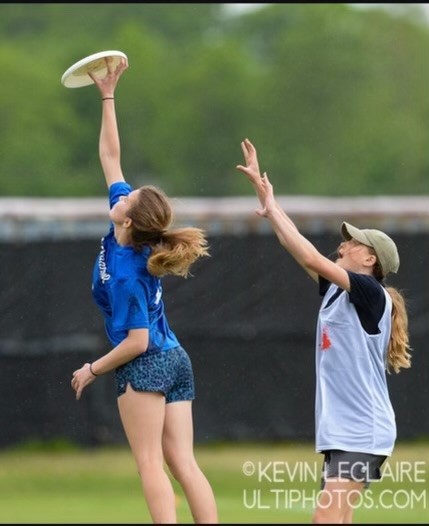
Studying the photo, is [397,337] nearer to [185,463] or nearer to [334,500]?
[334,500]

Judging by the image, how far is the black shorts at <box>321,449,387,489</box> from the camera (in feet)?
22.9

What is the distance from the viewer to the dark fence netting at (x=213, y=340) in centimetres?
1252

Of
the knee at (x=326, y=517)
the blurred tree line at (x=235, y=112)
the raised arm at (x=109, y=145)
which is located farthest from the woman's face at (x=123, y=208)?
the blurred tree line at (x=235, y=112)

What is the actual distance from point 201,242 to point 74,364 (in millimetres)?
5375

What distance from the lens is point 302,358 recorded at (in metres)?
12.9

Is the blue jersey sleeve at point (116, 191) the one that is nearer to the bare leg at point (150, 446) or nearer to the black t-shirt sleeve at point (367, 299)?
the bare leg at point (150, 446)

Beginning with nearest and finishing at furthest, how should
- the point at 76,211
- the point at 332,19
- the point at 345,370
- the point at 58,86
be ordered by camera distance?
1. the point at 345,370
2. the point at 76,211
3. the point at 58,86
4. the point at 332,19

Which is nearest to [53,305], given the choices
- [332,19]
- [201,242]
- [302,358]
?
[302,358]

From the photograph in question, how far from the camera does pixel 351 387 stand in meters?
7.08

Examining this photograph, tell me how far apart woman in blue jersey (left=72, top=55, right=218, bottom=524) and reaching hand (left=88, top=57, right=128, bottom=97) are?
0.67 meters

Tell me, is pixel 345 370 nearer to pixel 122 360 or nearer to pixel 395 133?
pixel 122 360

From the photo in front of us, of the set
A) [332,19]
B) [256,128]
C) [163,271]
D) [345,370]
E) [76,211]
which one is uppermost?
[332,19]

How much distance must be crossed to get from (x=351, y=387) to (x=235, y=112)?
1648 inches

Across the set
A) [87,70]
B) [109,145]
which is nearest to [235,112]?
[87,70]
